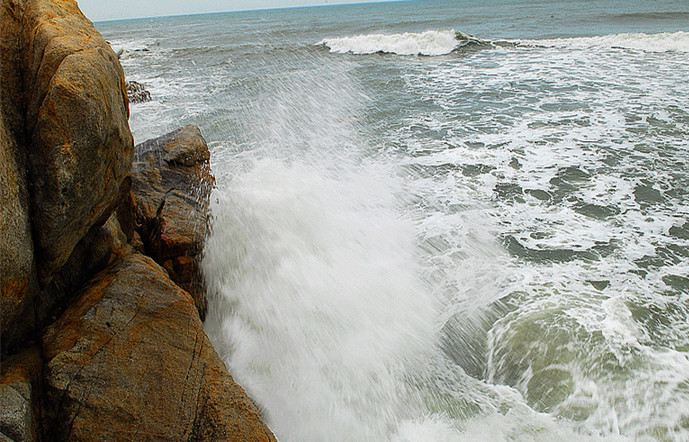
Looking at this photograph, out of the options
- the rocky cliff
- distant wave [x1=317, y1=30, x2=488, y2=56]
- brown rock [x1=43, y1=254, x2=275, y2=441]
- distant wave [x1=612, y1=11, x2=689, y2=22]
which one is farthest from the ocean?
distant wave [x1=612, y1=11, x2=689, y2=22]

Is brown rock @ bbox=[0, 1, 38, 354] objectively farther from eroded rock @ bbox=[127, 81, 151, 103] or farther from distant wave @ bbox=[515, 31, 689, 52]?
distant wave @ bbox=[515, 31, 689, 52]

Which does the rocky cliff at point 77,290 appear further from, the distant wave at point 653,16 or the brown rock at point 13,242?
the distant wave at point 653,16

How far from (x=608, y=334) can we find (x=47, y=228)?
162 inches

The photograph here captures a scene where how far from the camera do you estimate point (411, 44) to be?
21.8 meters

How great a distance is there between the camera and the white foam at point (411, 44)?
2088 centimetres

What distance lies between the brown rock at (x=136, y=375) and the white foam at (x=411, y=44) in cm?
2009

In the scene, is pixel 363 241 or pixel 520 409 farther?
pixel 363 241

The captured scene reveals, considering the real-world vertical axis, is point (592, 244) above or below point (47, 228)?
below

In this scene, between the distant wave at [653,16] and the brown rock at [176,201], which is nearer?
the brown rock at [176,201]

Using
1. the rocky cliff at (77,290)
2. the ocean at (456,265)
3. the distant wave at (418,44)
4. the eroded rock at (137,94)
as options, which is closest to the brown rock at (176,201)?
the ocean at (456,265)

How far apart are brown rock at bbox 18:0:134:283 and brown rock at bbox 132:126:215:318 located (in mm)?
1124

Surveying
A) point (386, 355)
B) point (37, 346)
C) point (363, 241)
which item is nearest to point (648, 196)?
point (363, 241)

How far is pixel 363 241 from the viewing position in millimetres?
5133

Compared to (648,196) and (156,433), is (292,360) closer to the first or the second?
(156,433)
